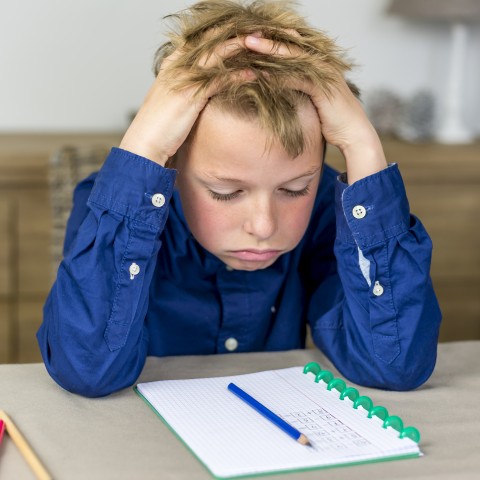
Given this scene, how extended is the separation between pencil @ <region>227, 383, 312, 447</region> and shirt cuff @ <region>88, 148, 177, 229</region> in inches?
10.1

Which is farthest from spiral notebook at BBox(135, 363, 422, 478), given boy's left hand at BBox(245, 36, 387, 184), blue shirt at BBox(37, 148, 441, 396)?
boy's left hand at BBox(245, 36, 387, 184)

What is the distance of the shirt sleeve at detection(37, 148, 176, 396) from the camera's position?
1.29m

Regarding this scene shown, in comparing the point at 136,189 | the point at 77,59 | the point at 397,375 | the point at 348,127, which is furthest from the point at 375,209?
the point at 77,59

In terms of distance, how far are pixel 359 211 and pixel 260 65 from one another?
0.25 m

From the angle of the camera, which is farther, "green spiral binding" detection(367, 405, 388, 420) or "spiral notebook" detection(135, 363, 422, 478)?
"green spiral binding" detection(367, 405, 388, 420)

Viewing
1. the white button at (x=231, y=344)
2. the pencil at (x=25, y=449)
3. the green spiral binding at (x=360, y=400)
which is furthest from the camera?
the white button at (x=231, y=344)

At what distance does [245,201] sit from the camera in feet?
4.29

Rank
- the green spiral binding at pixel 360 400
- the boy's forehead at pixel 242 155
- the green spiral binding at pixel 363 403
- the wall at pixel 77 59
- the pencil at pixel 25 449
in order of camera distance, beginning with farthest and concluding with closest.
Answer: the wall at pixel 77 59 → the boy's forehead at pixel 242 155 → the green spiral binding at pixel 363 403 → the green spiral binding at pixel 360 400 → the pencil at pixel 25 449

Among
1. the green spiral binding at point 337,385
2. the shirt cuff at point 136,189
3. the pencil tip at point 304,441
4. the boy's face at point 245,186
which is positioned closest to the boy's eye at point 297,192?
the boy's face at point 245,186

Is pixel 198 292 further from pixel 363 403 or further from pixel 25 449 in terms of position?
pixel 25 449

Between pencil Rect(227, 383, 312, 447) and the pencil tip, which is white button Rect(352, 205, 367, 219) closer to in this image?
pencil Rect(227, 383, 312, 447)

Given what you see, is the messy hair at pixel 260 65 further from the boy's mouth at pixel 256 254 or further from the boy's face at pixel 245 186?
the boy's mouth at pixel 256 254

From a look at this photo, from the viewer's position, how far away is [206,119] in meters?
1.33

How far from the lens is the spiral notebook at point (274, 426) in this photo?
100 cm
